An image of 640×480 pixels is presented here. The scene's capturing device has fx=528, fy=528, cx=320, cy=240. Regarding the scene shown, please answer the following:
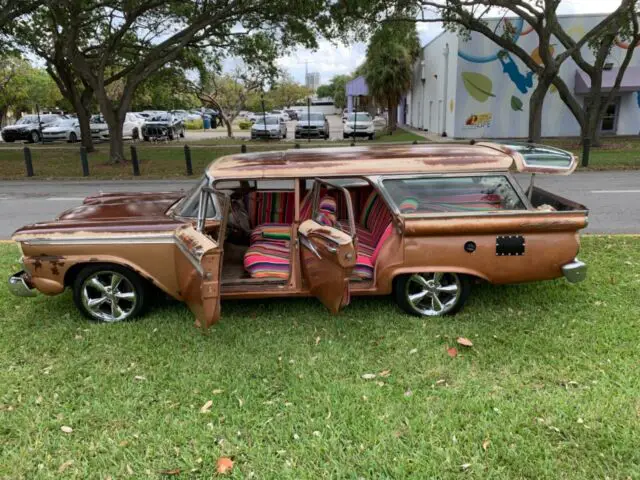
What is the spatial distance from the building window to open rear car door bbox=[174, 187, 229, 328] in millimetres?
27488

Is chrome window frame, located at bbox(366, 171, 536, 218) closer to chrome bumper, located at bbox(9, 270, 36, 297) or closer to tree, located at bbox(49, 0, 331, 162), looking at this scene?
chrome bumper, located at bbox(9, 270, 36, 297)

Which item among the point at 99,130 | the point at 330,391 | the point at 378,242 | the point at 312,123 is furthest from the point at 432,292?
the point at 99,130

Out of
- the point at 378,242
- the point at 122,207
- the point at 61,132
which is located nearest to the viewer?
the point at 378,242

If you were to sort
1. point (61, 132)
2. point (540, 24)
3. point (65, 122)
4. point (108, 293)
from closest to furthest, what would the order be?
1. point (108, 293)
2. point (540, 24)
3. point (61, 132)
4. point (65, 122)

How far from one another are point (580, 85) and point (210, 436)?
26792 millimetres

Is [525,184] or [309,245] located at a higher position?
[309,245]

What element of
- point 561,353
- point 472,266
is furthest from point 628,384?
point 472,266

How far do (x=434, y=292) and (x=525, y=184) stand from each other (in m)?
9.14

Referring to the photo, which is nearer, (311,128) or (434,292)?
(434,292)

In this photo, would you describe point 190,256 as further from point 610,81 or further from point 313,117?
point 610,81

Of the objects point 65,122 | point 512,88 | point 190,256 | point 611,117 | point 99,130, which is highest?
point 512,88

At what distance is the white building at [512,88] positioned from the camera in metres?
25.0

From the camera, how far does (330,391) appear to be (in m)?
3.50

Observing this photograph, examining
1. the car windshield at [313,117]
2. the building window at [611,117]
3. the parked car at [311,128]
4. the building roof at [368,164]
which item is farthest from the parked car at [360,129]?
the building roof at [368,164]
